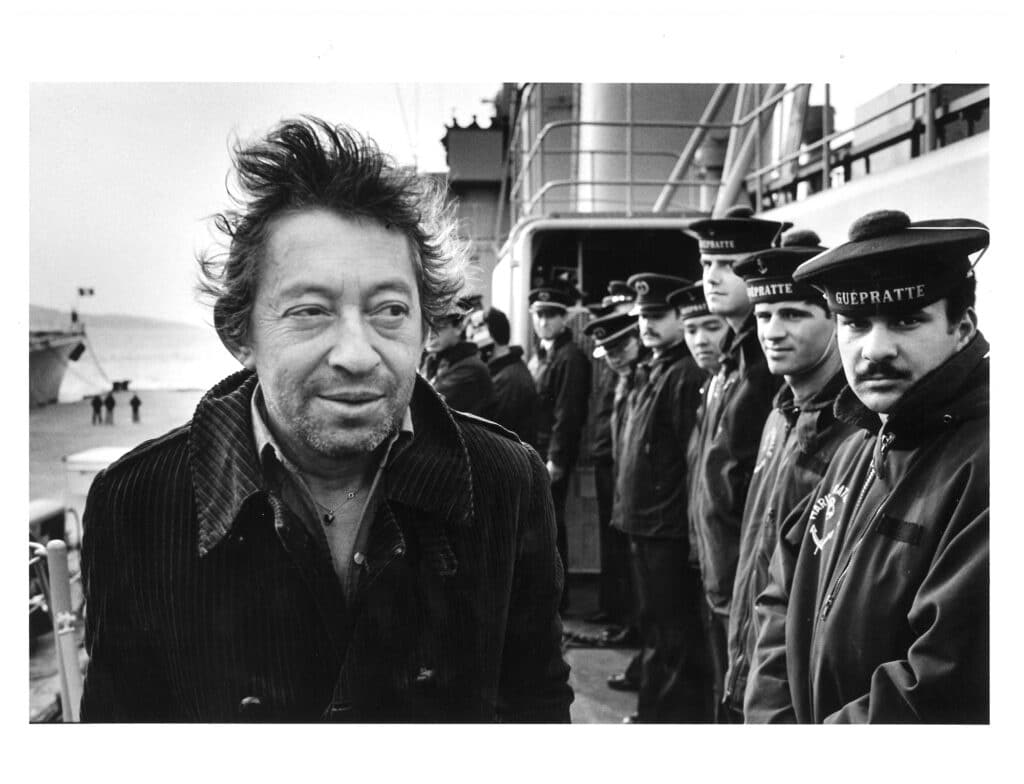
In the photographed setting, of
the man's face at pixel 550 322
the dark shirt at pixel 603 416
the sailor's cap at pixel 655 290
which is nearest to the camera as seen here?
the sailor's cap at pixel 655 290

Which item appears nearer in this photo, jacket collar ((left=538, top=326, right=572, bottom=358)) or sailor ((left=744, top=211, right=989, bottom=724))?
sailor ((left=744, top=211, right=989, bottom=724))

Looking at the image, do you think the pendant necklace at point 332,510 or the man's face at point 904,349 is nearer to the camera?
the man's face at point 904,349

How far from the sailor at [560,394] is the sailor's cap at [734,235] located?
1605 millimetres

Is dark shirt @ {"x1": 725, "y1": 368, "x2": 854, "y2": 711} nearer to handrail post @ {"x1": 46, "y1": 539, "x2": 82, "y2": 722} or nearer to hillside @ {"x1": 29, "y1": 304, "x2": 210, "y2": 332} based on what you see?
hillside @ {"x1": 29, "y1": 304, "x2": 210, "y2": 332}

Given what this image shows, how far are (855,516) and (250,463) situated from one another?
1.00m

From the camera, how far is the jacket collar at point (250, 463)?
1.50 meters

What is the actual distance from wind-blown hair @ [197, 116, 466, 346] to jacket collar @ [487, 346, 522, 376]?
1966mm

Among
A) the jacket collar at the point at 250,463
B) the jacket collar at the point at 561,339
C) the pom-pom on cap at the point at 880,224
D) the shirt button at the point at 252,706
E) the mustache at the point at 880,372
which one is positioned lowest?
the shirt button at the point at 252,706

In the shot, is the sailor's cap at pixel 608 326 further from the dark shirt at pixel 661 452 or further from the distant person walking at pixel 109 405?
the distant person walking at pixel 109 405

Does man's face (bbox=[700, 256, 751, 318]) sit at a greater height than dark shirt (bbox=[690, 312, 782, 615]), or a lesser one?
greater

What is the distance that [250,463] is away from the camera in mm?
1506

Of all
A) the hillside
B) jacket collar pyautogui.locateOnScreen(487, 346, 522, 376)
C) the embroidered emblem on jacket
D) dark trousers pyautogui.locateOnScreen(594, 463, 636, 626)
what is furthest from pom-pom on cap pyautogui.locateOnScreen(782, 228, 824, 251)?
jacket collar pyautogui.locateOnScreen(487, 346, 522, 376)

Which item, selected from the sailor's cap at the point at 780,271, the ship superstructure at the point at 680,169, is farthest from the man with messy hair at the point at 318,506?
the sailor's cap at the point at 780,271

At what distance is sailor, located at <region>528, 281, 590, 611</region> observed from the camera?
3.92 m
